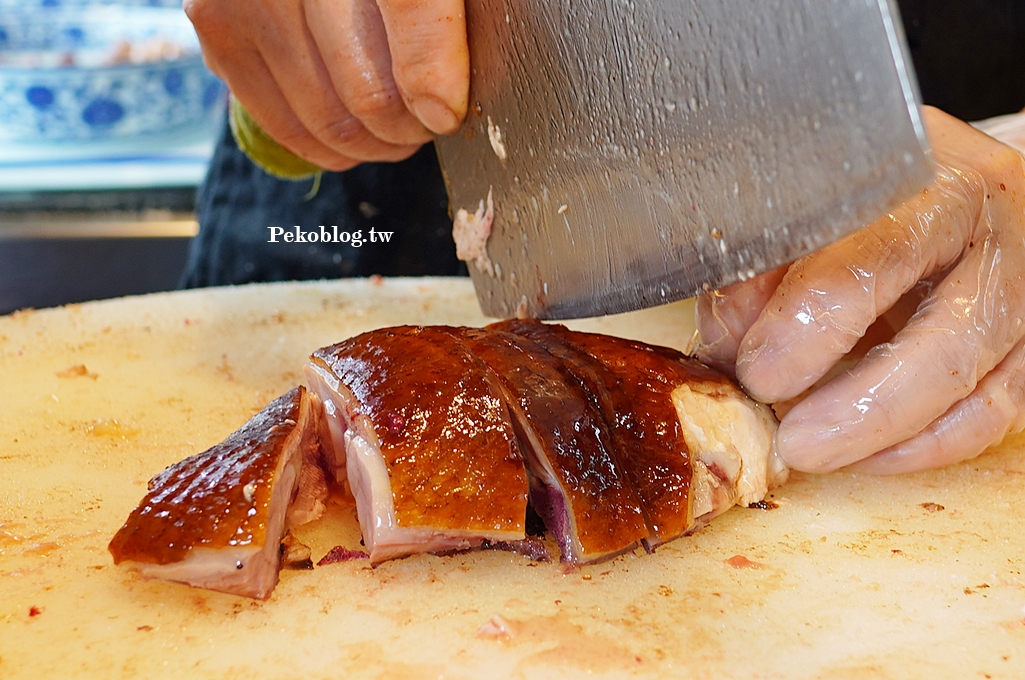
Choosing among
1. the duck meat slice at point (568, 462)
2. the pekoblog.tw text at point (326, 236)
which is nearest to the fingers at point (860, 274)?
the duck meat slice at point (568, 462)

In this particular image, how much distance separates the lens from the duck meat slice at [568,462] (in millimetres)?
1526

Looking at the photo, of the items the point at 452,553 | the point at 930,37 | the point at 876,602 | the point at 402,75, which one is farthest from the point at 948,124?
the point at 930,37

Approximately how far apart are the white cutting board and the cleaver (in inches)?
21.3

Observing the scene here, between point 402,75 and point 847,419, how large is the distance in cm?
115

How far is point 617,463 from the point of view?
1608mm

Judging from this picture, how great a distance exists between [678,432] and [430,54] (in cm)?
94

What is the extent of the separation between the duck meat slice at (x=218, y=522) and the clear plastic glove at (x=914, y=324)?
94 cm

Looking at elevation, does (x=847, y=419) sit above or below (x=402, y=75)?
below

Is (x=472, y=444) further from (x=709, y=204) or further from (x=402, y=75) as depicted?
(x=402, y=75)

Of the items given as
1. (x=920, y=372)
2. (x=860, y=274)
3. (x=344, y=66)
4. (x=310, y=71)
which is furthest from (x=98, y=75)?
(x=920, y=372)

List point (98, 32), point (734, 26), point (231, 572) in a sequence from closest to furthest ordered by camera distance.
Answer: point (734, 26) → point (231, 572) → point (98, 32)

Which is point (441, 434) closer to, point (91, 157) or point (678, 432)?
point (678, 432)

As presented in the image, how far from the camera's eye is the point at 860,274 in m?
1.59

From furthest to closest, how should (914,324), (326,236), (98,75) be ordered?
(98,75) < (326,236) < (914,324)
